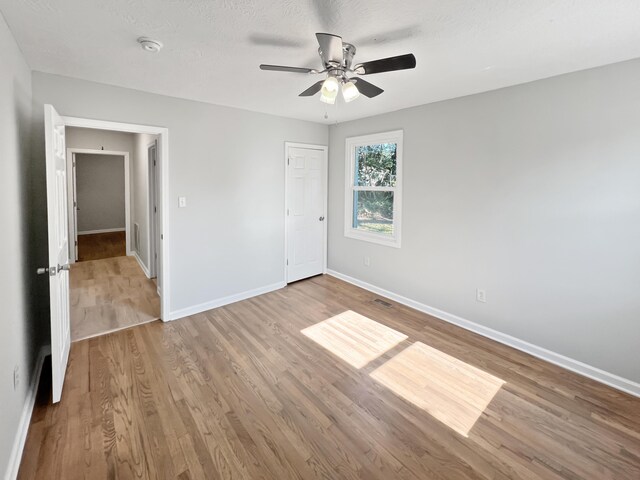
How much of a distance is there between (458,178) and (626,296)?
1700 millimetres

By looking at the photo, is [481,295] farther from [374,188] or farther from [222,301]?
[222,301]

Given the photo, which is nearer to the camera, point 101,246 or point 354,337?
point 354,337

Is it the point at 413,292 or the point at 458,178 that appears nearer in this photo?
the point at 458,178

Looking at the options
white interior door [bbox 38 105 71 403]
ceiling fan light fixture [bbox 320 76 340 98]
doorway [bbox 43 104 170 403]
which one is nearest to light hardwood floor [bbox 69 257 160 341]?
doorway [bbox 43 104 170 403]

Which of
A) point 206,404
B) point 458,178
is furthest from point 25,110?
point 458,178

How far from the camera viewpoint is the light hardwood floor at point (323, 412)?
5.81ft

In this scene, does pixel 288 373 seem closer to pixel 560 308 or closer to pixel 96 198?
pixel 560 308

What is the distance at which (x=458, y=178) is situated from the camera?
11.2 ft

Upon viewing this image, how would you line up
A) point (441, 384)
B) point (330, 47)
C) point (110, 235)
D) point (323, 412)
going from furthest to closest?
point (110, 235), point (441, 384), point (323, 412), point (330, 47)

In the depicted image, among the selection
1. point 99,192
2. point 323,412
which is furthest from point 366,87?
point 99,192

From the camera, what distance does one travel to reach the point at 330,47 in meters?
1.73

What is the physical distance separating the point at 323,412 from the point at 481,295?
211cm

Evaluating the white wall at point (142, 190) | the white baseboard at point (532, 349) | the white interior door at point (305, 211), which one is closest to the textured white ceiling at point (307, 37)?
the white interior door at point (305, 211)

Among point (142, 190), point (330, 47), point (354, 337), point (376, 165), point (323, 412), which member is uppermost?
point (330, 47)
